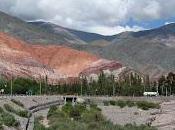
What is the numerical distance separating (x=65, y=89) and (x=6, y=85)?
92.6ft

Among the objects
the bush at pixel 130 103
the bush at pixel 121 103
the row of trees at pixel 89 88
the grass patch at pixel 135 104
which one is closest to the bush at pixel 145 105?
the grass patch at pixel 135 104

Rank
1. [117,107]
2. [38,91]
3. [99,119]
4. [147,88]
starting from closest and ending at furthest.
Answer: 1. [99,119]
2. [117,107]
3. [38,91]
4. [147,88]

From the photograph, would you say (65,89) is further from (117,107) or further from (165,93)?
(117,107)

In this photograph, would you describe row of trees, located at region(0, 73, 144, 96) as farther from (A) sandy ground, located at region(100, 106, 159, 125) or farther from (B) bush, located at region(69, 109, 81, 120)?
(B) bush, located at region(69, 109, 81, 120)

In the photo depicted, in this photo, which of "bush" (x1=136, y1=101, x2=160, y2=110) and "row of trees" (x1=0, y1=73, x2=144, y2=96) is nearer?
"bush" (x1=136, y1=101, x2=160, y2=110)

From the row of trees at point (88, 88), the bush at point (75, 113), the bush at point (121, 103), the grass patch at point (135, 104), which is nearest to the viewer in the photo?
the bush at point (75, 113)

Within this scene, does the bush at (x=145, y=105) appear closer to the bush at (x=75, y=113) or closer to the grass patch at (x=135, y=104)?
the grass patch at (x=135, y=104)

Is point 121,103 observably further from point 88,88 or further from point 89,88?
point 88,88

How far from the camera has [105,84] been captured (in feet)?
609

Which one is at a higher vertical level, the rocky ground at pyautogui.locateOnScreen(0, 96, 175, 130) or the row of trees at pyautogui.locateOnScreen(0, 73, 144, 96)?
the row of trees at pyautogui.locateOnScreen(0, 73, 144, 96)

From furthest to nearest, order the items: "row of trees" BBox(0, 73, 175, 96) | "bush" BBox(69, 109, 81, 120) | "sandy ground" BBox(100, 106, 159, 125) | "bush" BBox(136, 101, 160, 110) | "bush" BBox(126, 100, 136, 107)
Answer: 1. "row of trees" BBox(0, 73, 175, 96)
2. "bush" BBox(126, 100, 136, 107)
3. "bush" BBox(136, 101, 160, 110)
4. "bush" BBox(69, 109, 81, 120)
5. "sandy ground" BBox(100, 106, 159, 125)

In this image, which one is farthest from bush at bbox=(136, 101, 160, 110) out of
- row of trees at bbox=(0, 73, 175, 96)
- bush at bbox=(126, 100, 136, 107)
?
row of trees at bbox=(0, 73, 175, 96)

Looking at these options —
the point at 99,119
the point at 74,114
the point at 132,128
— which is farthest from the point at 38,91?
the point at 132,128

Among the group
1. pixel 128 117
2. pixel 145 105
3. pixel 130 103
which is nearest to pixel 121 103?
pixel 130 103
